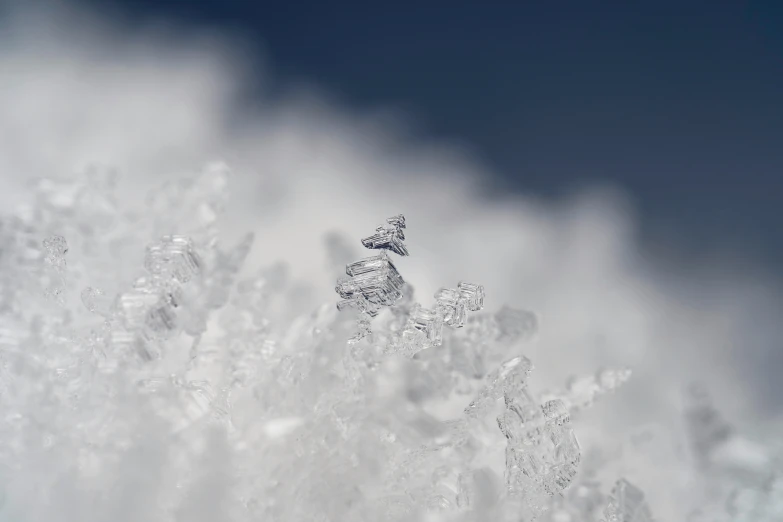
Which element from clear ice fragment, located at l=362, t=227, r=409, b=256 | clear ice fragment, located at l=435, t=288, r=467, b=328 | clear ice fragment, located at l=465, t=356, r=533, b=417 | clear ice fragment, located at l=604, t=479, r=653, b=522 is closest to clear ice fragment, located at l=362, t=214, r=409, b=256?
clear ice fragment, located at l=362, t=227, r=409, b=256

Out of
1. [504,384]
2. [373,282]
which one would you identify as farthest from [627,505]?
[373,282]

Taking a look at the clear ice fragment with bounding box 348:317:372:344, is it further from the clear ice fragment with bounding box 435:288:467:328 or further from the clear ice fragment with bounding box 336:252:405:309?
the clear ice fragment with bounding box 435:288:467:328

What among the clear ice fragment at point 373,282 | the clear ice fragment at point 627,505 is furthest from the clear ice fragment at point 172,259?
the clear ice fragment at point 627,505

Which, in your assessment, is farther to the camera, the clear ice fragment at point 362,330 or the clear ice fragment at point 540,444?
the clear ice fragment at point 362,330

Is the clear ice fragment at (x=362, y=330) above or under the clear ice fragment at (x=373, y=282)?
under

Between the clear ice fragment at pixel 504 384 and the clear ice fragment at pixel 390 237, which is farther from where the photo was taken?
the clear ice fragment at pixel 504 384

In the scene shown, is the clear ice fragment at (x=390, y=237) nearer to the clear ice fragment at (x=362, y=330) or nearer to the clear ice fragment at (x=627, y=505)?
the clear ice fragment at (x=362, y=330)

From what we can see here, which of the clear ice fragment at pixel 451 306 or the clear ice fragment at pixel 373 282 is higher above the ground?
the clear ice fragment at pixel 451 306

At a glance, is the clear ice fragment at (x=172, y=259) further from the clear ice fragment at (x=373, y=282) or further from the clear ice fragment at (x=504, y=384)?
the clear ice fragment at (x=504, y=384)

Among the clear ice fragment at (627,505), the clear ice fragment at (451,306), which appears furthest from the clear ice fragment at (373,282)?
the clear ice fragment at (627,505)

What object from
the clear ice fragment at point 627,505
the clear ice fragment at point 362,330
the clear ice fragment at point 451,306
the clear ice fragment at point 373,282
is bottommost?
the clear ice fragment at point 627,505

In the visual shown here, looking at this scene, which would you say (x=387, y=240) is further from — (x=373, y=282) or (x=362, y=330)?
(x=362, y=330)
